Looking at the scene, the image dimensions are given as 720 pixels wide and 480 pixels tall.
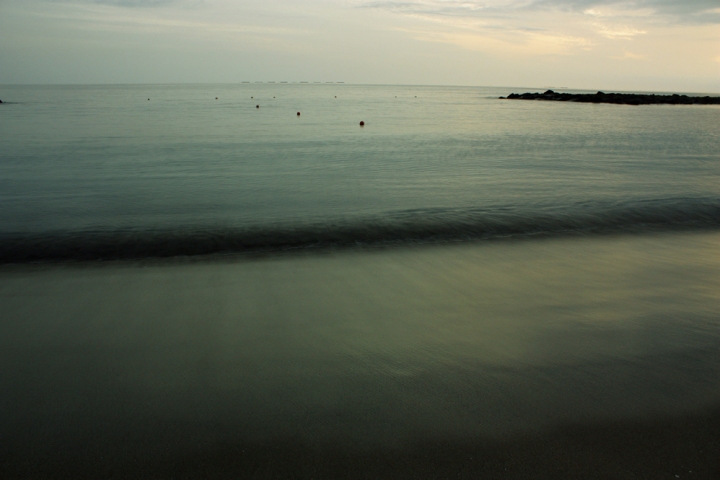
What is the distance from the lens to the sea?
8.95 feet

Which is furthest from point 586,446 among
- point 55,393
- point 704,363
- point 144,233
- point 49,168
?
point 49,168

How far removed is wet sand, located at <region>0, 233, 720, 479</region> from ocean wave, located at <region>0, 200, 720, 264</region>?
1.00 metres

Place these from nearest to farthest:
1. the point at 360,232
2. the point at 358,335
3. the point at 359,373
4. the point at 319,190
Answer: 1. the point at 359,373
2. the point at 358,335
3. the point at 360,232
4. the point at 319,190

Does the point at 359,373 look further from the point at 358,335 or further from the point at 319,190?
the point at 319,190

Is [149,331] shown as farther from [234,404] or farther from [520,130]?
[520,130]

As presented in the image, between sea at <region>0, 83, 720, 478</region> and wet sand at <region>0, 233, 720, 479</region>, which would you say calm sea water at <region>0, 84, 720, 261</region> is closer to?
sea at <region>0, 83, 720, 478</region>

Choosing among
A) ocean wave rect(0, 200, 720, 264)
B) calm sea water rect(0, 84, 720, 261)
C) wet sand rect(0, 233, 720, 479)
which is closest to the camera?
wet sand rect(0, 233, 720, 479)

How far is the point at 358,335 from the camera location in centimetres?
416

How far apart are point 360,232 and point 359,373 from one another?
458cm

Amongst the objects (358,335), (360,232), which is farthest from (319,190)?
(358,335)

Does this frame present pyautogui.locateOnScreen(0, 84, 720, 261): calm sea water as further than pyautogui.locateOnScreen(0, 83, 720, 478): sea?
Yes

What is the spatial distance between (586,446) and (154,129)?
2760cm

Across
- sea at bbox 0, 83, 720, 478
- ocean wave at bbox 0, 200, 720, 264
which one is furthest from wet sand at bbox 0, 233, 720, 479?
ocean wave at bbox 0, 200, 720, 264

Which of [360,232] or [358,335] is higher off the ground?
[358,335]
